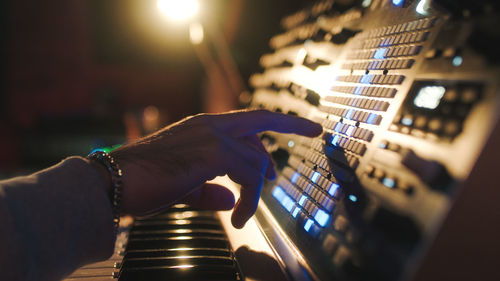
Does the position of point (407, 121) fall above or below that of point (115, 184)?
above

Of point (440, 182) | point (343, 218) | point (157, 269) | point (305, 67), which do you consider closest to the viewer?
point (440, 182)

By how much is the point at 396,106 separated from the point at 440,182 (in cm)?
14

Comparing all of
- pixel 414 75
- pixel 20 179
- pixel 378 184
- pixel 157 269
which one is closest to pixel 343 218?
pixel 378 184

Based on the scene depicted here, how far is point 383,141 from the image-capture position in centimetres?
41

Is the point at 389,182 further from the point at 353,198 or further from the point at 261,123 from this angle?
the point at 261,123

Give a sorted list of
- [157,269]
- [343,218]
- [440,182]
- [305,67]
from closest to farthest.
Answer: [440,182] → [343,218] → [157,269] → [305,67]

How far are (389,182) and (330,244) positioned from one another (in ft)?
0.36

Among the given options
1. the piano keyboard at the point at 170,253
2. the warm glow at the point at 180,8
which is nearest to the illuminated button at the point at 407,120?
the piano keyboard at the point at 170,253

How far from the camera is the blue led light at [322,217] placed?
45 cm

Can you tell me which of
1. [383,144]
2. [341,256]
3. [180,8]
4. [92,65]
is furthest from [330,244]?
[92,65]

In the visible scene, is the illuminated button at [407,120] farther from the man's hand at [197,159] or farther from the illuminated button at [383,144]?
the man's hand at [197,159]

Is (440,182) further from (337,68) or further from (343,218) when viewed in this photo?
(337,68)

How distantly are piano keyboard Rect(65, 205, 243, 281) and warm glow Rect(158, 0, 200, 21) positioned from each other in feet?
3.21

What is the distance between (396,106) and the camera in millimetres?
425
